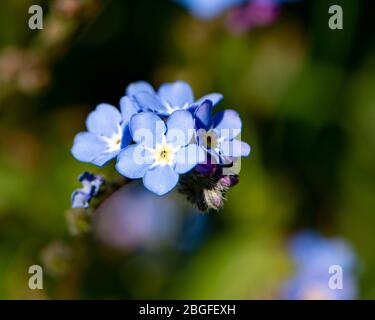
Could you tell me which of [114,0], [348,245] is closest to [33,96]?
[114,0]

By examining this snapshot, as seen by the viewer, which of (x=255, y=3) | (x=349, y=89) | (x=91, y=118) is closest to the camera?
(x=91, y=118)

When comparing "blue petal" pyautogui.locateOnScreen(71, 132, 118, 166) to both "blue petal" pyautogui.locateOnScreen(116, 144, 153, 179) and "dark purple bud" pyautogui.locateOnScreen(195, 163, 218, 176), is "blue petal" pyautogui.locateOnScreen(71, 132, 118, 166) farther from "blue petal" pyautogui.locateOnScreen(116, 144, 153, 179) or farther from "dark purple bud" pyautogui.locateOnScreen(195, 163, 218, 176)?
"dark purple bud" pyautogui.locateOnScreen(195, 163, 218, 176)

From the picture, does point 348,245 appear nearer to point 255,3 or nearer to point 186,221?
point 186,221

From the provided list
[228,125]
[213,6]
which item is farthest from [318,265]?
[228,125]

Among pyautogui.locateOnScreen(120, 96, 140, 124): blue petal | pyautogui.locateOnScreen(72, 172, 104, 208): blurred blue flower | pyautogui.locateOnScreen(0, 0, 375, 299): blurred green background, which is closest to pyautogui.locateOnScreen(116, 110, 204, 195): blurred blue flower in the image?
pyautogui.locateOnScreen(120, 96, 140, 124): blue petal

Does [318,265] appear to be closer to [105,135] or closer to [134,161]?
[105,135]

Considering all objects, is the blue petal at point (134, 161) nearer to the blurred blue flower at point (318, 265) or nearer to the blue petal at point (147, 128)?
the blue petal at point (147, 128)
